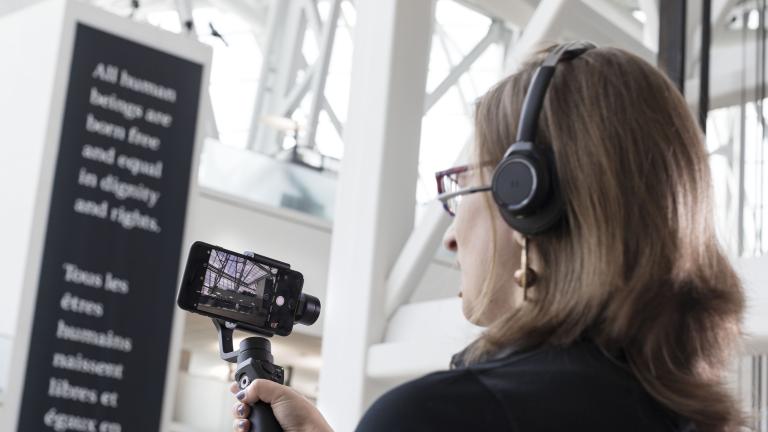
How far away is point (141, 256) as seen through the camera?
666cm

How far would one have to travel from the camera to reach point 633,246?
1.39 m

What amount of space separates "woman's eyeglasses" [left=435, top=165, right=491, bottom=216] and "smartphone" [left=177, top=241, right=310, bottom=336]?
44 cm

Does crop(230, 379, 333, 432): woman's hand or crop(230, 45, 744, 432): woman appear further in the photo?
crop(230, 379, 333, 432): woman's hand

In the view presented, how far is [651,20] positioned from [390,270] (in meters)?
4.22

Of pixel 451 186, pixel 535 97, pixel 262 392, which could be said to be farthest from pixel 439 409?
pixel 262 392

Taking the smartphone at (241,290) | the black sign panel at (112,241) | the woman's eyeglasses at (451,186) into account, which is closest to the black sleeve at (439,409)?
the woman's eyeglasses at (451,186)

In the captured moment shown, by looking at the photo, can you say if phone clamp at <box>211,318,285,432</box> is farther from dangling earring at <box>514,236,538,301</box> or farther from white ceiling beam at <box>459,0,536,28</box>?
white ceiling beam at <box>459,0,536,28</box>

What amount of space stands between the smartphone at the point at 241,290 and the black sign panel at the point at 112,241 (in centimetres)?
430

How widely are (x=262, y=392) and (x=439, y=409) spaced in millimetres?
730

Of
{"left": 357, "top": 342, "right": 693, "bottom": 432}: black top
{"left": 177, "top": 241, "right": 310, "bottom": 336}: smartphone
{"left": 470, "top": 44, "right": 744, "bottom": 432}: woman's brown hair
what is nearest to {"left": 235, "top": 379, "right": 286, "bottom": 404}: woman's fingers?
{"left": 177, "top": 241, "right": 310, "bottom": 336}: smartphone

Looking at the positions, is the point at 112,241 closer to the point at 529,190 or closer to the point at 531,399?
the point at 529,190

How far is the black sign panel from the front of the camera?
6238 mm

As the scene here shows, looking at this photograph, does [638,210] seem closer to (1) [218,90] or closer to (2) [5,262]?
(2) [5,262]

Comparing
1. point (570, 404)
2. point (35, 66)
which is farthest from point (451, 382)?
point (35, 66)
